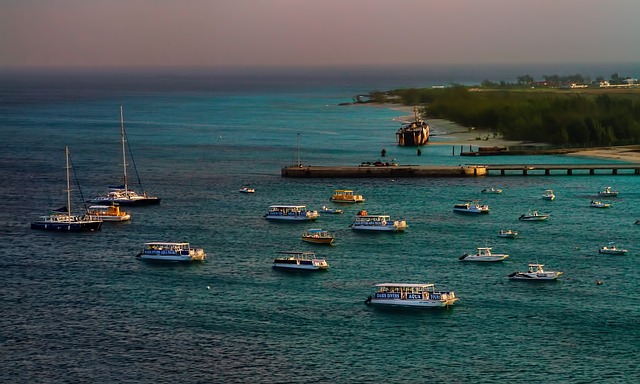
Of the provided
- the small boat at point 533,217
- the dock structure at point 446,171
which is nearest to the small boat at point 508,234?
the small boat at point 533,217

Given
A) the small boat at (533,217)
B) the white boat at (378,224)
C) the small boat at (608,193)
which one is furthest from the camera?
the small boat at (608,193)

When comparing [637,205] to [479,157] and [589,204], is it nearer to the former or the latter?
[589,204]

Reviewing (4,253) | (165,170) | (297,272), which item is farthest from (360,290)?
(165,170)

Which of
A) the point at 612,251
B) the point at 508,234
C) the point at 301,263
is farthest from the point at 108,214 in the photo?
the point at 612,251

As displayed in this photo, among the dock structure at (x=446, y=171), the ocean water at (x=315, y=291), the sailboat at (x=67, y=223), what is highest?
the dock structure at (x=446, y=171)

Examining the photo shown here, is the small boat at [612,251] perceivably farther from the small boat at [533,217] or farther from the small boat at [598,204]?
the small boat at [598,204]

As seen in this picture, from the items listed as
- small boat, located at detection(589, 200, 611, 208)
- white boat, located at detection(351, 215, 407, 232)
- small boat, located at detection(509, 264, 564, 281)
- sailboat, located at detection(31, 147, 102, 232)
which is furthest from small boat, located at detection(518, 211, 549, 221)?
sailboat, located at detection(31, 147, 102, 232)

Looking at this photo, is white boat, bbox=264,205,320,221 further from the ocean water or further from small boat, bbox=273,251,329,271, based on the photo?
small boat, bbox=273,251,329,271
